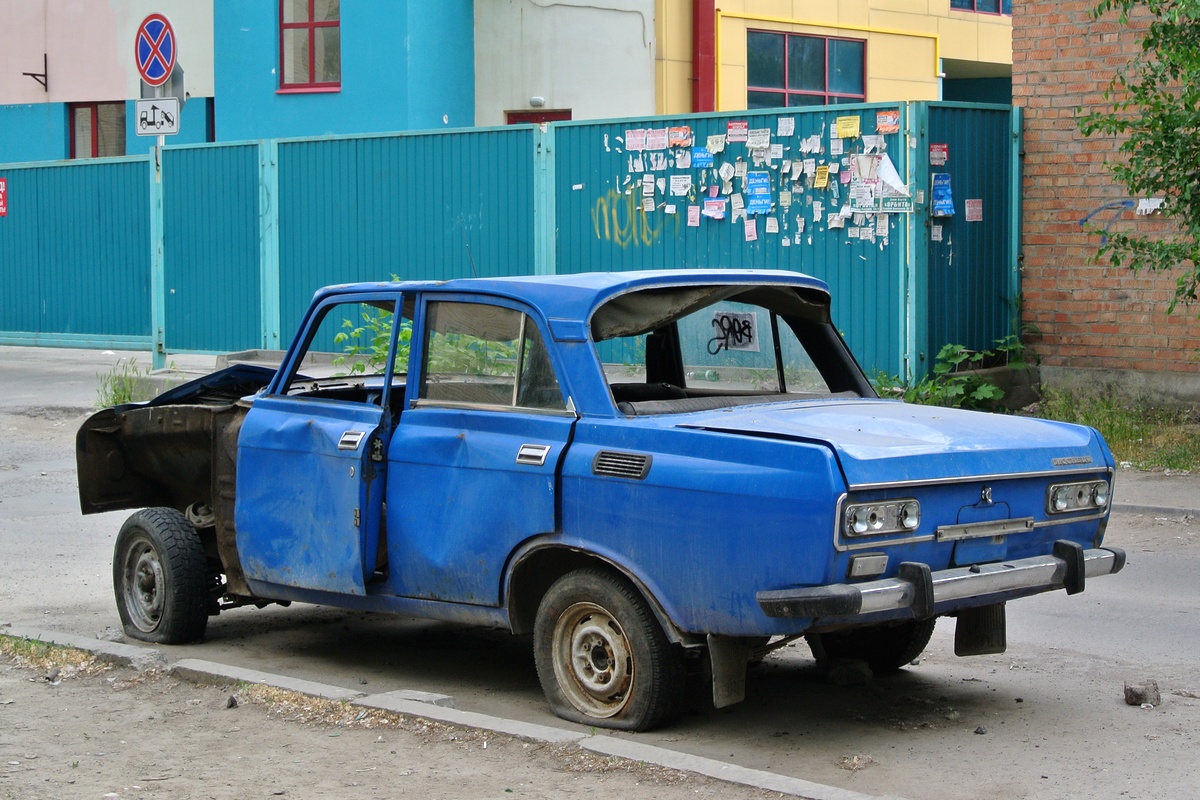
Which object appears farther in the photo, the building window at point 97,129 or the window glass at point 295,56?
the building window at point 97,129

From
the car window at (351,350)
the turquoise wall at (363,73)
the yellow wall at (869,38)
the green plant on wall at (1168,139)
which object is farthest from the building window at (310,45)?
the green plant on wall at (1168,139)

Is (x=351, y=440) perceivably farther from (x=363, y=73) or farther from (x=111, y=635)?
(x=363, y=73)

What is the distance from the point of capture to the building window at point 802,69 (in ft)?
80.6

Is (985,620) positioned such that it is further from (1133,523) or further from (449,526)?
(1133,523)

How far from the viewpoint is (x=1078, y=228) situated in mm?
14281

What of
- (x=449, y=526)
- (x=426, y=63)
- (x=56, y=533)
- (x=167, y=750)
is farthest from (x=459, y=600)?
(x=426, y=63)

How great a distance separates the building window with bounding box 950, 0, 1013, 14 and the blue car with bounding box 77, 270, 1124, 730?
75.3ft

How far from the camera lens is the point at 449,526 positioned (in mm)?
6215

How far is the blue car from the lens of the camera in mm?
5277

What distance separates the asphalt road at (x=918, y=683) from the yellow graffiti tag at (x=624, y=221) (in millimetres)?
6636

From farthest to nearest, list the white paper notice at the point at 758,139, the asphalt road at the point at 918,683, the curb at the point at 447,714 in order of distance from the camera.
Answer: the white paper notice at the point at 758,139 → the asphalt road at the point at 918,683 → the curb at the point at 447,714

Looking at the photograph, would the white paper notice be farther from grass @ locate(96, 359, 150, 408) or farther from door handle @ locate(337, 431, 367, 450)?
door handle @ locate(337, 431, 367, 450)

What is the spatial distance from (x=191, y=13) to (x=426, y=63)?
16.9ft

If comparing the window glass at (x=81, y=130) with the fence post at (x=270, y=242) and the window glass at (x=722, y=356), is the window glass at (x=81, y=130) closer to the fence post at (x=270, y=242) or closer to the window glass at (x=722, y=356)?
the fence post at (x=270, y=242)
